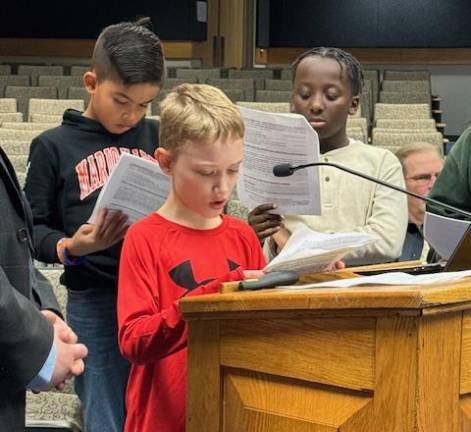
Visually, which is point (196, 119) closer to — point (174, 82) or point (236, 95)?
point (236, 95)

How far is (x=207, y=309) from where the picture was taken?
1352 mm

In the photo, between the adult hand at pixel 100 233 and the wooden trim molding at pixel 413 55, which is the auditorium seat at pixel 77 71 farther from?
the adult hand at pixel 100 233

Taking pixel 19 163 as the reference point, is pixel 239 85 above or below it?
below

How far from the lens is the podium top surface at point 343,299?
3.89 feet

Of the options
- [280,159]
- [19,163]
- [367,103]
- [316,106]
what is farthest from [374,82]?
[280,159]

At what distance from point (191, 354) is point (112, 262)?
853 mm

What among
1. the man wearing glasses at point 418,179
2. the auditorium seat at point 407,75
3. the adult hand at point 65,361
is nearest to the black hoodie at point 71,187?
the adult hand at point 65,361

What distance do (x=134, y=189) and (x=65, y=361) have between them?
60 cm

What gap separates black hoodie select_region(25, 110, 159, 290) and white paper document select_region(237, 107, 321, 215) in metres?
0.33

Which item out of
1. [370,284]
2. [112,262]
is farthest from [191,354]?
[112,262]

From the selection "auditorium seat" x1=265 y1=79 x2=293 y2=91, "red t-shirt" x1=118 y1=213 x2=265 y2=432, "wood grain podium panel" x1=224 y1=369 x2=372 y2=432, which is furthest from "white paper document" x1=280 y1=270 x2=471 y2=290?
"auditorium seat" x1=265 y1=79 x2=293 y2=91

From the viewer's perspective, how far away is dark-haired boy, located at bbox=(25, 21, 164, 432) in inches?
87.4

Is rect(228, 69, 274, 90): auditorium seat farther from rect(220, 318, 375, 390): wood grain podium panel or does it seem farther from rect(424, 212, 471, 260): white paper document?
rect(220, 318, 375, 390): wood grain podium panel

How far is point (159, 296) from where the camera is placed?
5.44 ft
